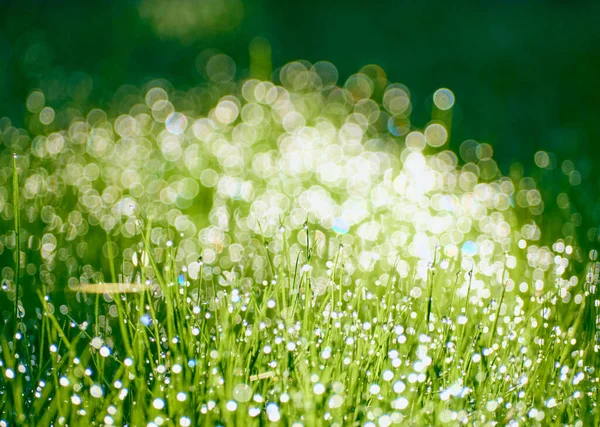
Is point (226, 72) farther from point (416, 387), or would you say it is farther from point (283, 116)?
point (416, 387)

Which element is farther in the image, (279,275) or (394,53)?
(394,53)

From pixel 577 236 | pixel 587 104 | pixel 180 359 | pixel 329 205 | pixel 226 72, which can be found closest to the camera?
pixel 180 359

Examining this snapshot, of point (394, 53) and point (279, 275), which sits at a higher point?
point (394, 53)

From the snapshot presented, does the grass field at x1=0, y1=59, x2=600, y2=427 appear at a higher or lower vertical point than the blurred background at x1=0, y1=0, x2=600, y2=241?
lower

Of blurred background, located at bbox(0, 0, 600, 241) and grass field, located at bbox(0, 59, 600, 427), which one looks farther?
blurred background, located at bbox(0, 0, 600, 241)

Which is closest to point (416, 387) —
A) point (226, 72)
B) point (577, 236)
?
point (577, 236)
